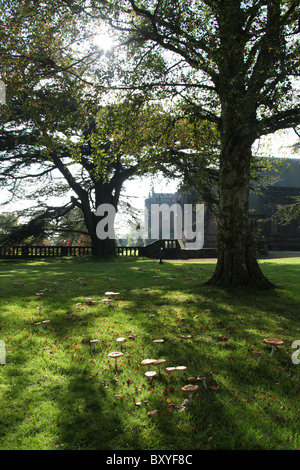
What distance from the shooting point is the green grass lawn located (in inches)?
113

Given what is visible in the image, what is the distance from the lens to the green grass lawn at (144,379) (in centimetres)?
286

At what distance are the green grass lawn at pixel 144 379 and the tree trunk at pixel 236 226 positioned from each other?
185cm

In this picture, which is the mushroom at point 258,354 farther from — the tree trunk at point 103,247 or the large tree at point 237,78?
the tree trunk at point 103,247

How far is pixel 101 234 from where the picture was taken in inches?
990

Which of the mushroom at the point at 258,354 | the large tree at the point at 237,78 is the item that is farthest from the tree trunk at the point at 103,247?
the mushroom at the point at 258,354

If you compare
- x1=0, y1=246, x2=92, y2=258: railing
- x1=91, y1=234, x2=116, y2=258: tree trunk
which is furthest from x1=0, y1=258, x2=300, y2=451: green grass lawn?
x1=0, y1=246, x2=92, y2=258: railing

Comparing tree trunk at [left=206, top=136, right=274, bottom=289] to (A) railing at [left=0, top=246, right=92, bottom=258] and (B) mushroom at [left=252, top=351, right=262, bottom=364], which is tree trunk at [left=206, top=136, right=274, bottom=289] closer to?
(B) mushroom at [left=252, top=351, right=262, bottom=364]

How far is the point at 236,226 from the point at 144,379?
6.22 m

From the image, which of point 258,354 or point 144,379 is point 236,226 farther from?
point 144,379

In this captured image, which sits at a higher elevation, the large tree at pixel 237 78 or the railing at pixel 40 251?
the large tree at pixel 237 78

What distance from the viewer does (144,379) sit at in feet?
12.6

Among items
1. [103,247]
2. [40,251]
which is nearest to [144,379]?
[103,247]

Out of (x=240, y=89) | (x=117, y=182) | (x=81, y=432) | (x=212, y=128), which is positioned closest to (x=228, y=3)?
(x=240, y=89)
